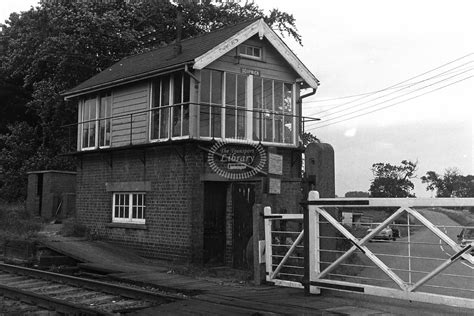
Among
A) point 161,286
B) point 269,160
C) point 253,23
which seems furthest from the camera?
point 253,23

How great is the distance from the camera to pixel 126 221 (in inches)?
622

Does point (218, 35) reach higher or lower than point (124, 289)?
higher

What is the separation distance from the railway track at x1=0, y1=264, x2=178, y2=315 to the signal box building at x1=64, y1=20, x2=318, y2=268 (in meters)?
3.49

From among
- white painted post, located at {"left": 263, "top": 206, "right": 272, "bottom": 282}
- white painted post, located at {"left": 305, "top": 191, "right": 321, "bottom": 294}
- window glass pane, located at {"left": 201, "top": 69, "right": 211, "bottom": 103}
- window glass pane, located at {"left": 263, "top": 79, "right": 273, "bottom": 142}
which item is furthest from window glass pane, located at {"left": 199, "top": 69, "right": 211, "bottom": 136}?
white painted post, located at {"left": 305, "top": 191, "right": 321, "bottom": 294}

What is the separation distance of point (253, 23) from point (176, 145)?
14.3 ft

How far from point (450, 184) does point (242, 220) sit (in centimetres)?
7745

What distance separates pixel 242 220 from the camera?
13.4 m

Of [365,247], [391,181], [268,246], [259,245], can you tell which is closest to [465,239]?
[365,247]

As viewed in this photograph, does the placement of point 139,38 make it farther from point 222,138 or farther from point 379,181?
point 379,181

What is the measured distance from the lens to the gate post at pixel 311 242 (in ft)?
25.3

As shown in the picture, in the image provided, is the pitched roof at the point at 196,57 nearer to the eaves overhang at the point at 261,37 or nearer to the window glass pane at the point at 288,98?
the eaves overhang at the point at 261,37

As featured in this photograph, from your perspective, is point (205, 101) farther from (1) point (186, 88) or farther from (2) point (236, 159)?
(2) point (236, 159)

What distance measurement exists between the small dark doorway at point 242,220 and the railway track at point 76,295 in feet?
14.1

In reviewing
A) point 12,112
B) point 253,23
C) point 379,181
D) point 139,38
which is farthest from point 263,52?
point 379,181
